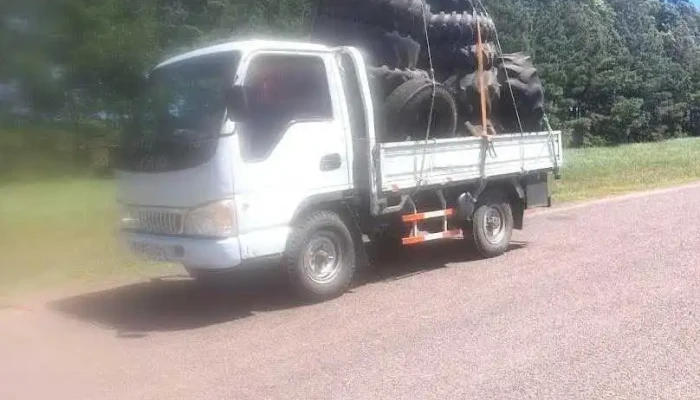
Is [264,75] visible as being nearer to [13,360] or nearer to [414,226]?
[414,226]

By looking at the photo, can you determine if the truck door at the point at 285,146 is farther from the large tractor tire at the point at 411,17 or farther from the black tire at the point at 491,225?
the black tire at the point at 491,225

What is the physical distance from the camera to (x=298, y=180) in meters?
7.77

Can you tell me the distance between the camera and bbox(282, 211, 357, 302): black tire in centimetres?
775

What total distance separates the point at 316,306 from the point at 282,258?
604 millimetres

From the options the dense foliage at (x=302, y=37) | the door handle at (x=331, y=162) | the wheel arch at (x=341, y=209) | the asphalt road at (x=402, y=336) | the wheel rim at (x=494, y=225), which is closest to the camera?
the dense foliage at (x=302, y=37)

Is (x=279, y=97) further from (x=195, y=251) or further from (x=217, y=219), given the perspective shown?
(x=195, y=251)

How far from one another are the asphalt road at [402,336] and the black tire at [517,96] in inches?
72.3

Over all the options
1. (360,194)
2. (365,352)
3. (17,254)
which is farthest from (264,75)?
(17,254)

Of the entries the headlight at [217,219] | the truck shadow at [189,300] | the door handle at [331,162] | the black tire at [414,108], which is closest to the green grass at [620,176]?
the black tire at [414,108]

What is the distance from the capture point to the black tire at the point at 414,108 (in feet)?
29.5

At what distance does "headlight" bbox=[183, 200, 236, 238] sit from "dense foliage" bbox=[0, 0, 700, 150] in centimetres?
156

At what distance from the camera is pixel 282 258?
25.3 feet

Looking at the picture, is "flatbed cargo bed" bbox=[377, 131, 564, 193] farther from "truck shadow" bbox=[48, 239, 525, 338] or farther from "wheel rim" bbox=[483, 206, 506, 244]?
"truck shadow" bbox=[48, 239, 525, 338]

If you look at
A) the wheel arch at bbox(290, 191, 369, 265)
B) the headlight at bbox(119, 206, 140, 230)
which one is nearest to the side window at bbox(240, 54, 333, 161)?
the wheel arch at bbox(290, 191, 369, 265)
